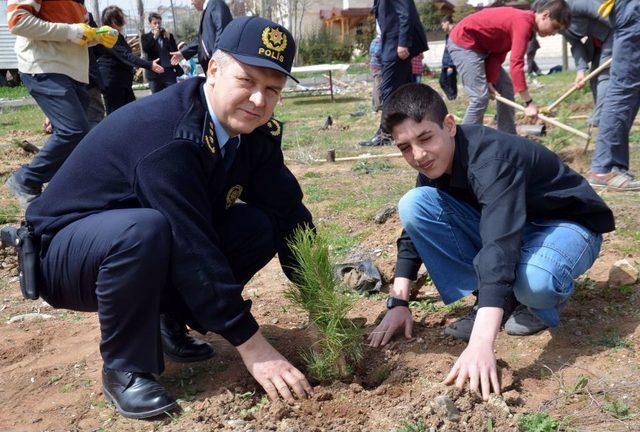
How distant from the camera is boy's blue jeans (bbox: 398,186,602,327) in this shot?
269 cm

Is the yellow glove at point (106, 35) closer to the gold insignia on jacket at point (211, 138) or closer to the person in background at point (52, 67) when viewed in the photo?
the person in background at point (52, 67)

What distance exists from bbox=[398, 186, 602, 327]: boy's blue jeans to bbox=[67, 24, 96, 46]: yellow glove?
3.15 meters

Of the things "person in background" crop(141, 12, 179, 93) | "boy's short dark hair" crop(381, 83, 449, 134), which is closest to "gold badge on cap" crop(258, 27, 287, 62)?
"boy's short dark hair" crop(381, 83, 449, 134)

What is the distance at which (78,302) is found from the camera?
252cm

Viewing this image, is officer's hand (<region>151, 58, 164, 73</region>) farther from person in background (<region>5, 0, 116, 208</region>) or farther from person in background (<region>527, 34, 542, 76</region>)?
person in background (<region>527, 34, 542, 76</region>)

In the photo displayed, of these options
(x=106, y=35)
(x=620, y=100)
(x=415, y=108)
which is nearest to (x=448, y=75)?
(x=620, y=100)

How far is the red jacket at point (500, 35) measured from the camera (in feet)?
20.6

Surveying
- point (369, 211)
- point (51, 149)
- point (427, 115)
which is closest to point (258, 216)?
point (427, 115)

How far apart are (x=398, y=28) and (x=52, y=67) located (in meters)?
4.22

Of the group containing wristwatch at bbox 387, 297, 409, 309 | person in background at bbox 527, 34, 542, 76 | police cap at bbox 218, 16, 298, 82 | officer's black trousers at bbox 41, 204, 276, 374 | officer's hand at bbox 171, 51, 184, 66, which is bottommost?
person in background at bbox 527, 34, 542, 76

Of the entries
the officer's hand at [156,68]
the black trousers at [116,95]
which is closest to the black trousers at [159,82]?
the officer's hand at [156,68]

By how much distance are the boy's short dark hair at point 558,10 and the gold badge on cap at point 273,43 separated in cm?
437

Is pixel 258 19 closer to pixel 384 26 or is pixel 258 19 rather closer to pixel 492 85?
pixel 492 85

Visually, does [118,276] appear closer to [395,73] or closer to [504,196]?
[504,196]
